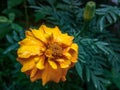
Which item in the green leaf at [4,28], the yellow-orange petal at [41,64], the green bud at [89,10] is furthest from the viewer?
the green leaf at [4,28]

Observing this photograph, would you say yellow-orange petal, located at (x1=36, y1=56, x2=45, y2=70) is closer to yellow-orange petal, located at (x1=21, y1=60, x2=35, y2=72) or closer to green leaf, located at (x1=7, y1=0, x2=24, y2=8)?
yellow-orange petal, located at (x1=21, y1=60, x2=35, y2=72)

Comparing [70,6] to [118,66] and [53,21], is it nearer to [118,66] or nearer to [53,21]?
[53,21]

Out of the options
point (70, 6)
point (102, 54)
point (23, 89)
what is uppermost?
point (70, 6)

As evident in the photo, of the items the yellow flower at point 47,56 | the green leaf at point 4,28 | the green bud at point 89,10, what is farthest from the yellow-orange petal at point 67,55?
the green leaf at point 4,28

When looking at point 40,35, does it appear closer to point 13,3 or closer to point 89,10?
point 89,10

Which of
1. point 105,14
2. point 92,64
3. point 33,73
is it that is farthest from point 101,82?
point 33,73

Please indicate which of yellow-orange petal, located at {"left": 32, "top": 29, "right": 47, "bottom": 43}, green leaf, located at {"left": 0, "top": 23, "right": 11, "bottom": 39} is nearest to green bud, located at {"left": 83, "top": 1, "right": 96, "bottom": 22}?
yellow-orange petal, located at {"left": 32, "top": 29, "right": 47, "bottom": 43}

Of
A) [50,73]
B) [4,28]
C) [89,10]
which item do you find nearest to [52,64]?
[50,73]

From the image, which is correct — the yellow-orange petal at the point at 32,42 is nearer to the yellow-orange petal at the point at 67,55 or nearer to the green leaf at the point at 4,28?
the yellow-orange petal at the point at 67,55

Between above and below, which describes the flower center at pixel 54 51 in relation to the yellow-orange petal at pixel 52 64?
above

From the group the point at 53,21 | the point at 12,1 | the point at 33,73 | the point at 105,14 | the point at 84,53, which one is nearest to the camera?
the point at 33,73
